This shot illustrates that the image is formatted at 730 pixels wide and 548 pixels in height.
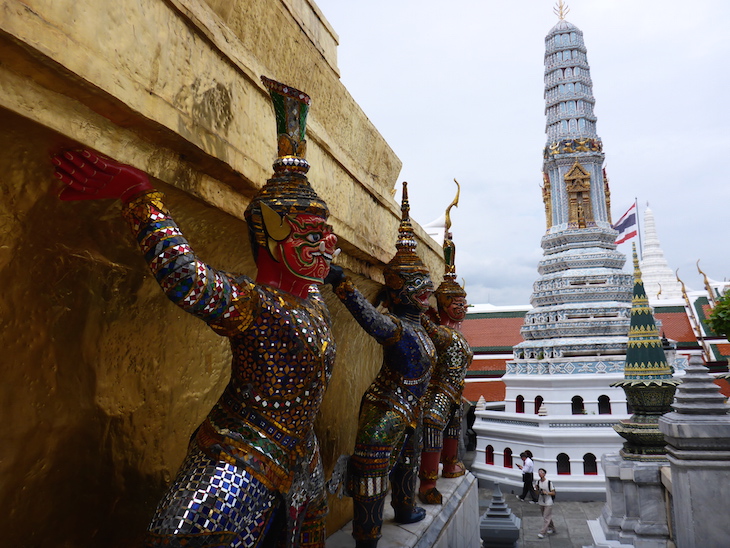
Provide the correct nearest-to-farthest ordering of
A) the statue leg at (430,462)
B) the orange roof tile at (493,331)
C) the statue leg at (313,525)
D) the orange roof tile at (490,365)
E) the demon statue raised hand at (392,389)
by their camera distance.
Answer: the statue leg at (313,525) → the demon statue raised hand at (392,389) → the statue leg at (430,462) → the orange roof tile at (490,365) → the orange roof tile at (493,331)

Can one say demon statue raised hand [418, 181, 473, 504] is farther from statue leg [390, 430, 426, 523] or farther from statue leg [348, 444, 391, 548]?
statue leg [348, 444, 391, 548]

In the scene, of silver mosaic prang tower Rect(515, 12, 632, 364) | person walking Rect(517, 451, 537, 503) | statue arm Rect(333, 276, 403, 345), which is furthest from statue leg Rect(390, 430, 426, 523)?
silver mosaic prang tower Rect(515, 12, 632, 364)

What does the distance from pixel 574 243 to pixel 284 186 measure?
13423mm

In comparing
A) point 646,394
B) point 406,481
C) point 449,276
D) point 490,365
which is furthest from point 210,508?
point 490,365

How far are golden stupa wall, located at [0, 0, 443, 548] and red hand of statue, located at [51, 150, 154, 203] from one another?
56 mm

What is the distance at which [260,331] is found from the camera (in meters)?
1.81

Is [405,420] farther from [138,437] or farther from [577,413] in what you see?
[577,413]

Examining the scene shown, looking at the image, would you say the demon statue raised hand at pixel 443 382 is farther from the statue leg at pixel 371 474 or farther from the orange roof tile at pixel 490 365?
the orange roof tile at pixel 490 365

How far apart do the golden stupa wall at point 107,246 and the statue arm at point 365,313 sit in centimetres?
46

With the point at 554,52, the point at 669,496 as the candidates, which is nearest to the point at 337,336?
the point at 669,496

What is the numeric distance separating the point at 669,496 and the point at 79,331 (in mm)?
5632

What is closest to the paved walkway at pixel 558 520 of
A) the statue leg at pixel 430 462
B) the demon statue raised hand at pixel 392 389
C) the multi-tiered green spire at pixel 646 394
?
the multi-tiered green spire at pixel 646 394

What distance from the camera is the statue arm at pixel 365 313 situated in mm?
2576

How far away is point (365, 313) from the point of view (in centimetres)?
264
